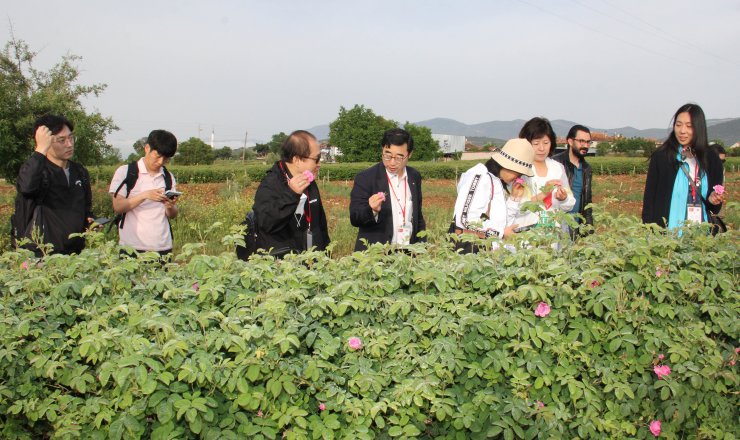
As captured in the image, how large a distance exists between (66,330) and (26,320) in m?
0.19

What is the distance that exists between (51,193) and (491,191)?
2.90 metres

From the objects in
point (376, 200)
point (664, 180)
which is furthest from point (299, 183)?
point (664, 180)

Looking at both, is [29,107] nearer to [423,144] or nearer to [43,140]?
[43,140]

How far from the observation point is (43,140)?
384 cm

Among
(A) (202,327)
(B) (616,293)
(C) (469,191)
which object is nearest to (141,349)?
(A) (202,327)

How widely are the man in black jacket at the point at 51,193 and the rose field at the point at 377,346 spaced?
1.16 m

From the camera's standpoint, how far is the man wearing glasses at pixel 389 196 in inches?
165

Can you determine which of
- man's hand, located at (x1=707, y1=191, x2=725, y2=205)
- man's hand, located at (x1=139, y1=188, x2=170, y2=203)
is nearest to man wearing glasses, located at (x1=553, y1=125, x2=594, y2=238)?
man's hand, located at (x1=707, y1=191, x2=725, y2=205)

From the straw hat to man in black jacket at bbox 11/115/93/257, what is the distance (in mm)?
2794

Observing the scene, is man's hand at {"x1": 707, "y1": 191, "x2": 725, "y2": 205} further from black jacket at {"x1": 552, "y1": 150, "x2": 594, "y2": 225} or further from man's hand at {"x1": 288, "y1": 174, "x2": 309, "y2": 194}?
man's hand at {"x1": 288, "y1": 174, "x2": 309, "y2": 194}

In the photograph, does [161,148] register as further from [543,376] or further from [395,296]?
[543,376]

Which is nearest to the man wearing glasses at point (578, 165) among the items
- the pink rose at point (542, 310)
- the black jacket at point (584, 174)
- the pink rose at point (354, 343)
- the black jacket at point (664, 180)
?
the black jacket at point (584, 174)

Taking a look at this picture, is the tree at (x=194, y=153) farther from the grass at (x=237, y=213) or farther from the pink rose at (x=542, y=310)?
the pink rose at (x=542, y=310)

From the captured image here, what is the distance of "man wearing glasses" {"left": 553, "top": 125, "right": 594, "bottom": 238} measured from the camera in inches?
209
